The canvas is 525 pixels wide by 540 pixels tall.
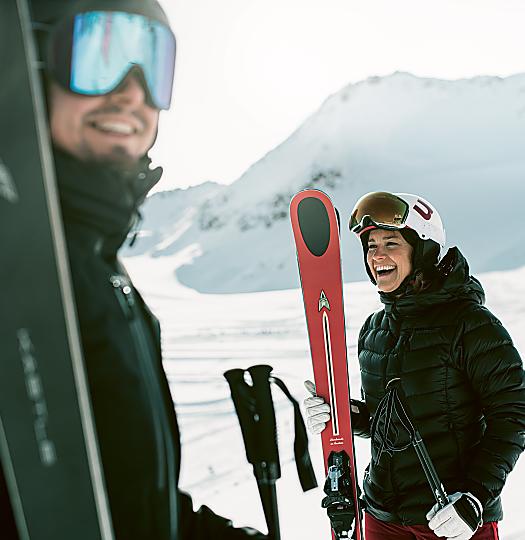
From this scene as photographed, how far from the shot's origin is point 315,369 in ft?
5.72

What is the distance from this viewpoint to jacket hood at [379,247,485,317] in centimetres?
161

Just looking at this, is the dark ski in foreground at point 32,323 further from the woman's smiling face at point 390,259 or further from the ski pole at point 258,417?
the woman's smiling face at point 390,259

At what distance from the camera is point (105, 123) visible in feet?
2.31

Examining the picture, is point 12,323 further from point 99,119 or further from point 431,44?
point 431,44

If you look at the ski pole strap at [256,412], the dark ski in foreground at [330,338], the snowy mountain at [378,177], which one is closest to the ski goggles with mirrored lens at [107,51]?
the ski pole strap at [256,412]

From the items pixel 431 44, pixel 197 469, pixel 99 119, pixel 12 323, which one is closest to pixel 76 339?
pixel 12 323

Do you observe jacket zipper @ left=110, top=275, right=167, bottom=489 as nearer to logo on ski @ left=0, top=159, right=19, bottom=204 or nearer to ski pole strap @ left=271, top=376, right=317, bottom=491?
logo on ski @ left=0, top=159, right=19, bottom=204

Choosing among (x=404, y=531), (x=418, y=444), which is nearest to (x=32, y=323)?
(x=418, y=444)

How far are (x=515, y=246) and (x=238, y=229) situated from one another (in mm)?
6971

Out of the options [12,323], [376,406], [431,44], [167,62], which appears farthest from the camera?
[431,44]

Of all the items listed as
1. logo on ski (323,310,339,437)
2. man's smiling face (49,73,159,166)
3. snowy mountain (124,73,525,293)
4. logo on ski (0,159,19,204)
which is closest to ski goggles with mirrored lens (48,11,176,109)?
man's smiling face (49,73,159,166)

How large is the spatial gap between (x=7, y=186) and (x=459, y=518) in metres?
1.23

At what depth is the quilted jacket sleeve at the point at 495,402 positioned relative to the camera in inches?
58.8

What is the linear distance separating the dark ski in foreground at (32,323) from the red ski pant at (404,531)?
1169 mm
